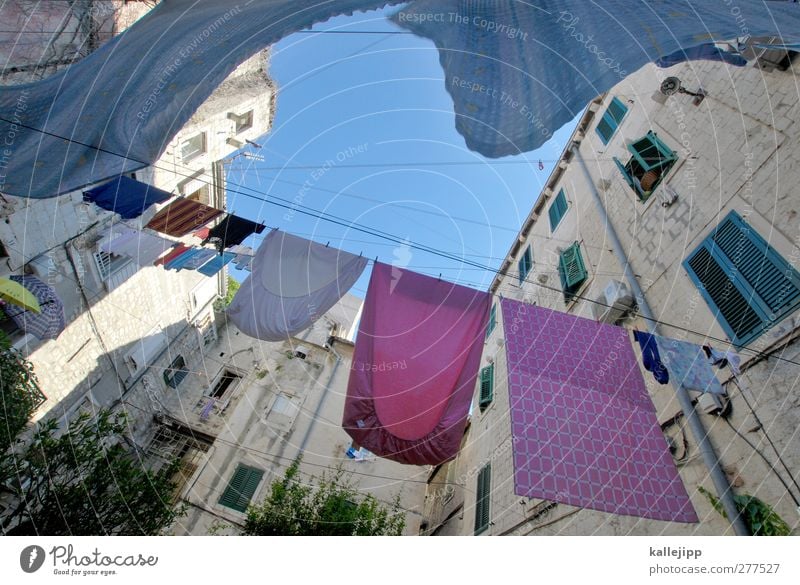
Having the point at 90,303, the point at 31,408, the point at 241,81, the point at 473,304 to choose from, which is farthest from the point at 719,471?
the point at 241,81

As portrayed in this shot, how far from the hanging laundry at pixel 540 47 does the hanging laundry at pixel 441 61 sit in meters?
0.01

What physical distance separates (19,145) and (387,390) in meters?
5.40

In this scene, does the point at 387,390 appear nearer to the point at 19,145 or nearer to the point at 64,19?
the point at 19,145

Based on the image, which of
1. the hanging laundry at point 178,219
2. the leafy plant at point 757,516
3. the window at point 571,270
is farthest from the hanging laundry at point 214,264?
the leafy plant at point 757,516

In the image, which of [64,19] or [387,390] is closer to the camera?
[387,390]

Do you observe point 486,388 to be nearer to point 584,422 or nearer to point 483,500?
point 483,500

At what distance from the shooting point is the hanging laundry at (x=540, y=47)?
13.2 ft

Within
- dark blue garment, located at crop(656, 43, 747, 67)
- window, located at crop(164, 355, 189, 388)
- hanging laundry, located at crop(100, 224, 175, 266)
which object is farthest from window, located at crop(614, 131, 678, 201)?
window, located at crop(164, 355, 189, 388)

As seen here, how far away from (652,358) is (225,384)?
14.5 meters

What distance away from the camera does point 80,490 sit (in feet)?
18.2

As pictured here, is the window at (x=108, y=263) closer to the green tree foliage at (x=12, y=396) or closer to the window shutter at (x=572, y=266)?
the green tree foliage at (x=12, y=396)

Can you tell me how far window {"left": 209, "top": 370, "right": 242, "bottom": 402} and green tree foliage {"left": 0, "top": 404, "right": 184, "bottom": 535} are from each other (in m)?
8.18

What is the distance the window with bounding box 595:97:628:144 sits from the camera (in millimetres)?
9469

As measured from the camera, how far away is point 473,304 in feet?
20.7
